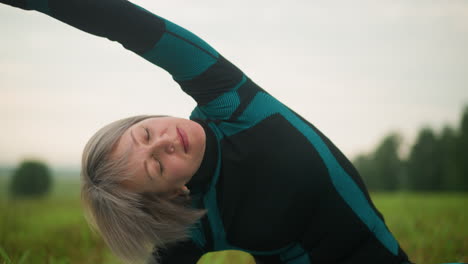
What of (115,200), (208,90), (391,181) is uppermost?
(208,90)

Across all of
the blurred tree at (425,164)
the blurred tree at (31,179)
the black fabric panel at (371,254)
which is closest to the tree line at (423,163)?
the blurred tree at (425,164)

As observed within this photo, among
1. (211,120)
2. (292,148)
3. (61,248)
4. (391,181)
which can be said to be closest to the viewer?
(292,148)

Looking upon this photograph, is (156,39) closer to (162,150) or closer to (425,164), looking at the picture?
(162,150)

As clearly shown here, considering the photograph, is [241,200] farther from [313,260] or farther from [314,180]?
[313,260]

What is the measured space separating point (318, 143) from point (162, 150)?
668mm

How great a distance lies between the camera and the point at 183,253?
5.86ft

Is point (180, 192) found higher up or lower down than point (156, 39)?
lower down

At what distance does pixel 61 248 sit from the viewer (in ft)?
9.91

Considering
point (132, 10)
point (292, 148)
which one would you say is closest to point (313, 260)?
point (292, 148)

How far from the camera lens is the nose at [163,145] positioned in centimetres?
144

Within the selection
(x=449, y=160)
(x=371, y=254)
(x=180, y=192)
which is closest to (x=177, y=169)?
(x=180, y=192)

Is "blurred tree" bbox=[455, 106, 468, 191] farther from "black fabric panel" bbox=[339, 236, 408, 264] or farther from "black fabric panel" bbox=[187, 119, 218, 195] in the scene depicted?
"black fabric panel" bbox=[187, 119, 218, 195]

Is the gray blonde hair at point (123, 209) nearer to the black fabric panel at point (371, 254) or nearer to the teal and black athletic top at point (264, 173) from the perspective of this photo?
the teal and black athletic top at point (264, 173)

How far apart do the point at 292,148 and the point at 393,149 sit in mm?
22918
